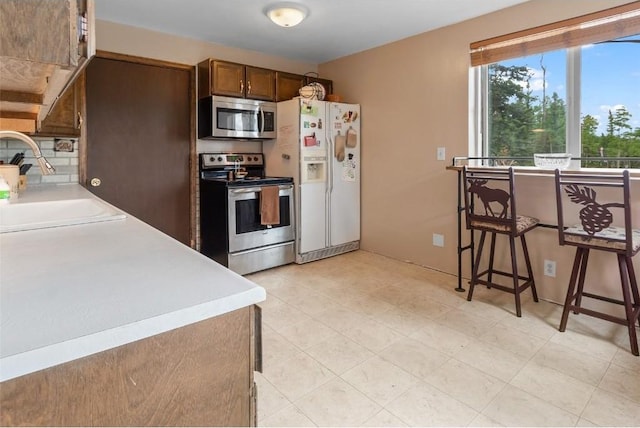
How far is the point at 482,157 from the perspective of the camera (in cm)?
310

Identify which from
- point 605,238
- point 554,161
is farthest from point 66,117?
point 605,238

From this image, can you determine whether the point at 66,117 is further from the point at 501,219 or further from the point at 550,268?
the point at 550,268

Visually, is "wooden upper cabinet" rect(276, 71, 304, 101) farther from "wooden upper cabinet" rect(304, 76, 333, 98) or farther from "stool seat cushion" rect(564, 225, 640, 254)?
"stool seat cushion" rect(564, 225, 640, 254)

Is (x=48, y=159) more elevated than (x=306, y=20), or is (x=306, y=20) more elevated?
(x=306, y=20)

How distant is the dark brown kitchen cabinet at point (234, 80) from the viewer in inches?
137

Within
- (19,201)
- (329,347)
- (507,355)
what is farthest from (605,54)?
(19,201)

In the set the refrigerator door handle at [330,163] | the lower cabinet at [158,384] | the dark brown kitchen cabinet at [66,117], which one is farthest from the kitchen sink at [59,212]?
the refrigerator door handle at [330,163]

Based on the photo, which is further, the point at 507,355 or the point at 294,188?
the point at 294,188

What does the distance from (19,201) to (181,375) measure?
5.53 ft

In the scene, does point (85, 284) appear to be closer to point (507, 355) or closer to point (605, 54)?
point (507, 355)

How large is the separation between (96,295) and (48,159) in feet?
9.04

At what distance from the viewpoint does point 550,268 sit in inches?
111

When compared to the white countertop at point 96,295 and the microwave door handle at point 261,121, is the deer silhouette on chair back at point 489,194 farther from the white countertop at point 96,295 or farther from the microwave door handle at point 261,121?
the white countertop at point 96,295

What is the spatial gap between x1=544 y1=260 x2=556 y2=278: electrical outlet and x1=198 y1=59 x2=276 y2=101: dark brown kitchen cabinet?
292cm
